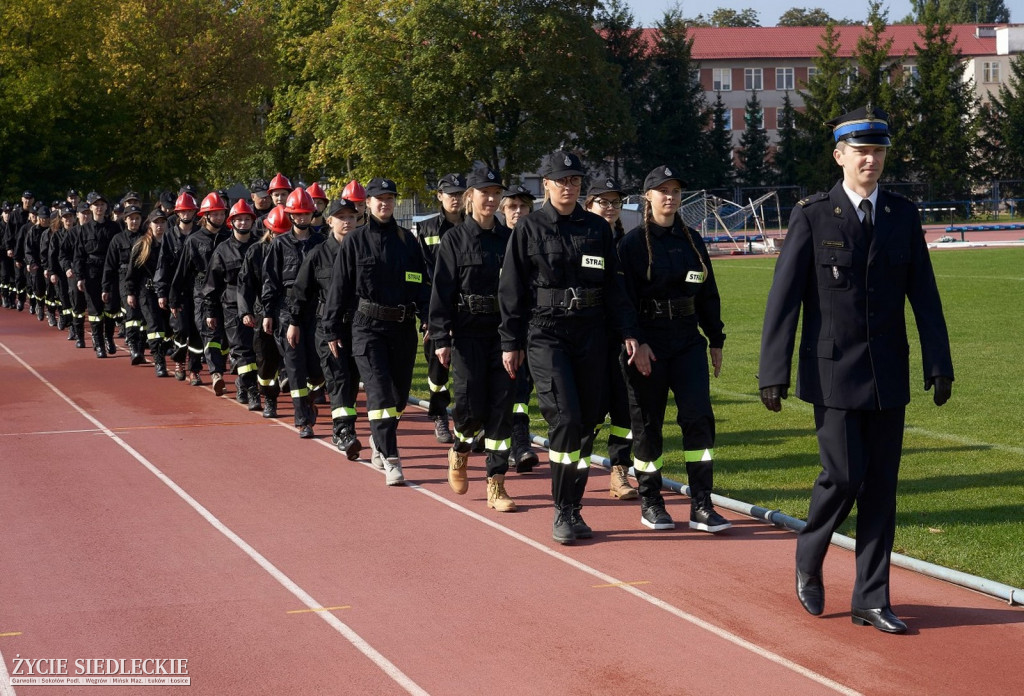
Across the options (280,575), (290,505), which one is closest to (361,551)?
(280,575)

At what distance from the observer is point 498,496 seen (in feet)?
32.2

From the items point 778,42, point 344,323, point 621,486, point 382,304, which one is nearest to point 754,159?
point 778,42

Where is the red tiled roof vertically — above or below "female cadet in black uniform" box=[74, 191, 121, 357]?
above

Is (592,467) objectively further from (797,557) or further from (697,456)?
(797,557)

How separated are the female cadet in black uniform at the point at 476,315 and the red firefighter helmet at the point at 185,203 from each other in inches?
337

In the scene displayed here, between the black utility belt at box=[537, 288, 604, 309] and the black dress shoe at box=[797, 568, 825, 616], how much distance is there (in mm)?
2486

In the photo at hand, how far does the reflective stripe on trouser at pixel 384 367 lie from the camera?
10.9 metres

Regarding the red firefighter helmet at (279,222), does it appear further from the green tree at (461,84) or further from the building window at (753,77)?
the building window at (753,77)

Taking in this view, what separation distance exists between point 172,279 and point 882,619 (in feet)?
41.5

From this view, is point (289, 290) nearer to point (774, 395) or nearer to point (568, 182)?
point (568, 182)

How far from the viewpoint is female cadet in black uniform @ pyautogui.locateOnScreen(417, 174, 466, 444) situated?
40.2ft

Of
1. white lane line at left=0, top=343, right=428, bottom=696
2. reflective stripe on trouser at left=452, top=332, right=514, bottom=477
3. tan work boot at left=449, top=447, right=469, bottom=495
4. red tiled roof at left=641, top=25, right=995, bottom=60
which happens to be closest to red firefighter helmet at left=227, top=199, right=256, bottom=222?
white lane line at left=0, top=343, right=428, bottom=696

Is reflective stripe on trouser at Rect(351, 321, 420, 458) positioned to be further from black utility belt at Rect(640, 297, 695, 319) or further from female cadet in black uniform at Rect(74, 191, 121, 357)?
female cadet in black uniform at Rect(74, 191, 121, 357)

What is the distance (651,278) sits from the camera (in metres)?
9.16
